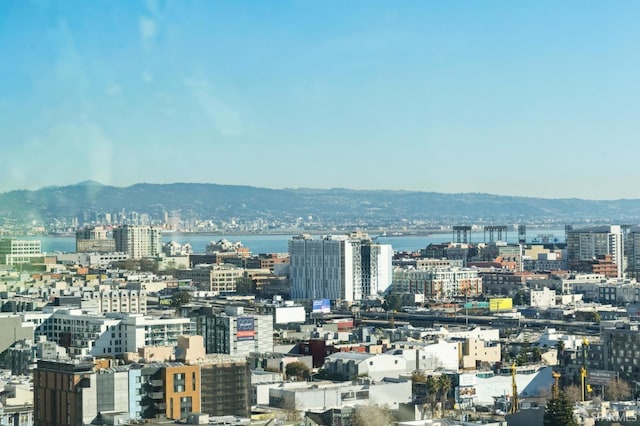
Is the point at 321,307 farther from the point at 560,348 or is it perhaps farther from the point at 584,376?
the point at 584,376

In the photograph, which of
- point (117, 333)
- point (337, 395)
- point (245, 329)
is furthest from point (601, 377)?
point (117, 333)

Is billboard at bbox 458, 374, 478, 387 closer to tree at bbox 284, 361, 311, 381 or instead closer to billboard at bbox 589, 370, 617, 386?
billboard at bbox 589, 370, 617, 386

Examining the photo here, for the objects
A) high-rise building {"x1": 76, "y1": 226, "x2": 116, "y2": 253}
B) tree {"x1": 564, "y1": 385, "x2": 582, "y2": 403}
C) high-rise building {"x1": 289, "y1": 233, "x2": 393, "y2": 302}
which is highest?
high-rise building {"x1": 76, "y1": 226, "x2": 116, "y2": 253}

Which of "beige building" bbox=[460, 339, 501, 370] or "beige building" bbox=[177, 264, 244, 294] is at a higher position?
"beige building" bbox=[177, 264, 244, 294]

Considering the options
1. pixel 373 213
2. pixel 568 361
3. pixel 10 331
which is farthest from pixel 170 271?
pixel 373 213

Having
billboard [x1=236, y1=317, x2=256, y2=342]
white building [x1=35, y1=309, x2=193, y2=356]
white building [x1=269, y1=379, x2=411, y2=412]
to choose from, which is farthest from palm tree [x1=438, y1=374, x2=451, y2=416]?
billboard [x1=236, y1=317, x2=256, y2=342]

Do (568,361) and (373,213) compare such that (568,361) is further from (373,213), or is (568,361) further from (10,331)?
(373,213)
